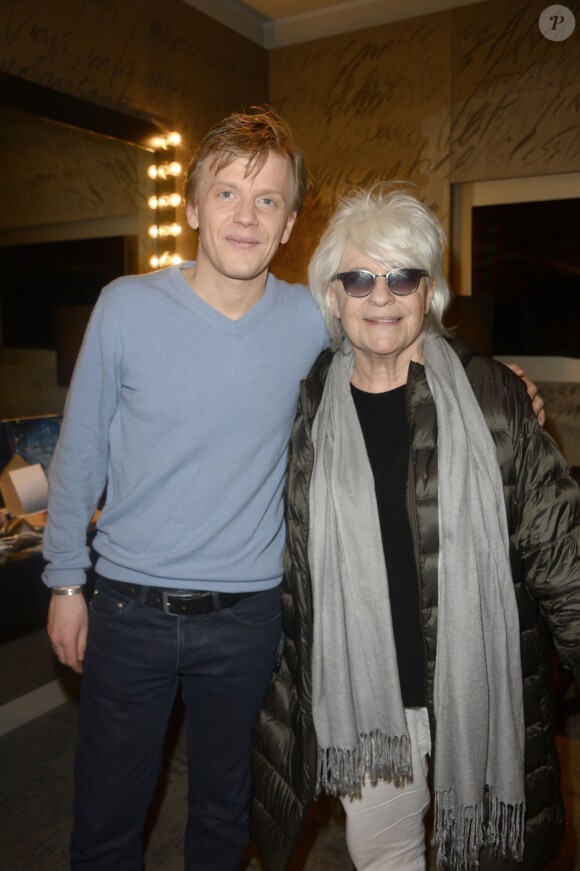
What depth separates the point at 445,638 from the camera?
1.34 metres

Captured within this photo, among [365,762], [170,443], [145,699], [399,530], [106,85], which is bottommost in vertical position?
[365,762]

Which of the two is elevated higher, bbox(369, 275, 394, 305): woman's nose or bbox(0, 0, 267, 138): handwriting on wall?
bbox(0, 0, 267, 138): handwriting on wall

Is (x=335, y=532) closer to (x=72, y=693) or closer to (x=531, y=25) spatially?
(x=72, y=693)

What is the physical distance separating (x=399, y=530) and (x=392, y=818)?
600mm

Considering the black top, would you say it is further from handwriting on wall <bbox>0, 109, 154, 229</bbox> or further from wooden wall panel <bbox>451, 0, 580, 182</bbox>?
wooden wall panel <bbox>451, 0, 580, 182</bbox>

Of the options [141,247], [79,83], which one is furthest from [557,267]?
[79,83]

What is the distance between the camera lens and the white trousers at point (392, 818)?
1.42 m

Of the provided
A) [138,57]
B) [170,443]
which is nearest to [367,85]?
[138,57]

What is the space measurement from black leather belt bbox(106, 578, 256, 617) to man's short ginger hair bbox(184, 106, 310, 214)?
0.79m

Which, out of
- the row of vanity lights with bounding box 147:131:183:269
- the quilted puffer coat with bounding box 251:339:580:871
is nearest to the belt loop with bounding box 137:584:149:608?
the quilted puffer coat with bounding box 251:339:580:871

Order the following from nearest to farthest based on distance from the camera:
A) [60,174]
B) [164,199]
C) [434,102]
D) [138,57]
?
[60,174]
[138,57]
[164,199]
[434,102]

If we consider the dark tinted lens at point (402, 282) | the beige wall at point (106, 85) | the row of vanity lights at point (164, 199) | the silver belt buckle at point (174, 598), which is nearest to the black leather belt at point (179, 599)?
the silver belt buckle at point (174, 598)

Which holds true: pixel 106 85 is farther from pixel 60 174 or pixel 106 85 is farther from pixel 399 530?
pixel 399 530

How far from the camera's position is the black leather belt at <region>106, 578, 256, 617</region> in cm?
135
